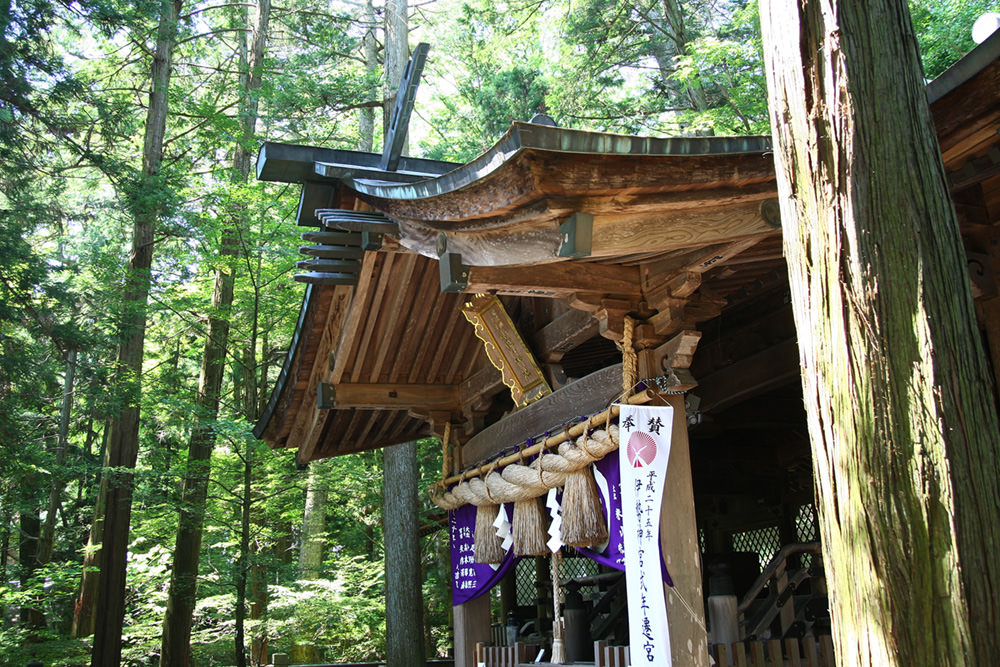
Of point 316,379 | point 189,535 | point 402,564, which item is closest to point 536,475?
point 316,379

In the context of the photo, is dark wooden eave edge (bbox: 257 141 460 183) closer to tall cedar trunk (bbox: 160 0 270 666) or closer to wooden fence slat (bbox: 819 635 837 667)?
wooden fence slat (bbox: 819 635 837 667)

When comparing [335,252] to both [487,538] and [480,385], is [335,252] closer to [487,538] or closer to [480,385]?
[480,385]

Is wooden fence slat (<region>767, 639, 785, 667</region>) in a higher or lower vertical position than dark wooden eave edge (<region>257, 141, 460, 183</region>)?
lower

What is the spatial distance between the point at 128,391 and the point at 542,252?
10.1 meters

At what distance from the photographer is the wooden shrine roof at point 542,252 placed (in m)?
3.42

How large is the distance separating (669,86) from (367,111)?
5.92 metres

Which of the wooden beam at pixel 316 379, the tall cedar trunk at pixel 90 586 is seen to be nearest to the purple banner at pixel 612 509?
the wooden beam at pixel 316 379

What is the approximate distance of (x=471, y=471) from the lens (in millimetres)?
6965

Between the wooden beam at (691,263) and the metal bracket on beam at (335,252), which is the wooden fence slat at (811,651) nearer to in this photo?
the wooden beam at (691,263)

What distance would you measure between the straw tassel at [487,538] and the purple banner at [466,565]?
22cm

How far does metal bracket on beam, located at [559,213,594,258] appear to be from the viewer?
350cm

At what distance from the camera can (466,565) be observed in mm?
7184

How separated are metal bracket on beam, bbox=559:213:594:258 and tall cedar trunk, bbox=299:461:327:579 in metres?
11.6

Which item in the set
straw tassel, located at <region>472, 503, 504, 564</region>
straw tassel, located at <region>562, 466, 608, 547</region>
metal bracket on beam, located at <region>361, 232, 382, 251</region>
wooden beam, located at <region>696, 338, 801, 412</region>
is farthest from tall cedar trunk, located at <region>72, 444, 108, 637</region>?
straw tassel, located at <region>562, 466, 608, 547</region>
